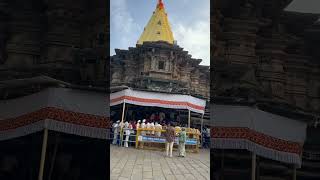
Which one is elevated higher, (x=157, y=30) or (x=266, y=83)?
(x=157, y=30)

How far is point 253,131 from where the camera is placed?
13.5 feet

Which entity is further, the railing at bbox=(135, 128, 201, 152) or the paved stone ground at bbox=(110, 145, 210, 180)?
the railing at bbox=(135, 128, 201, 152)

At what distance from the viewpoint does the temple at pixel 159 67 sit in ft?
34.2

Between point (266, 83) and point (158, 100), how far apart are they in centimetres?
246

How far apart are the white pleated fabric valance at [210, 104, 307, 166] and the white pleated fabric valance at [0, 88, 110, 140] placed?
4.35 ft

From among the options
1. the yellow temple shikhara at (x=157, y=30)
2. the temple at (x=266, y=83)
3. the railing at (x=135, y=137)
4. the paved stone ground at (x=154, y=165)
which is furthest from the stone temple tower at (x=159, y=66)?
the paved stone ground at (x=154, y=165)

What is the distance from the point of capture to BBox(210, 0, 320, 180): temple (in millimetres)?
4160

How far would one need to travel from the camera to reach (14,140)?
4137 millimetres

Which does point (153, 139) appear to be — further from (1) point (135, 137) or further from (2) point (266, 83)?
(2) point (266, 83)

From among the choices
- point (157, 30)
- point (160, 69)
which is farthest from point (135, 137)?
point (160, 69)

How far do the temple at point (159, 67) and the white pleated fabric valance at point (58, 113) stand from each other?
515cm

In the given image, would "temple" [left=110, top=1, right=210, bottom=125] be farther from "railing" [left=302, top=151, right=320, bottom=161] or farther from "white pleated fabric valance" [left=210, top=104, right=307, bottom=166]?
"railing" [left=302, top=151, right=320, bottom=161]

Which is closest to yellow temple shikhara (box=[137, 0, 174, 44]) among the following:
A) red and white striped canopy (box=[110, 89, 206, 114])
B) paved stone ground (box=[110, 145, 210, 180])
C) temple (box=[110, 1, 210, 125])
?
temple (box=[110, 1, 210, 125])

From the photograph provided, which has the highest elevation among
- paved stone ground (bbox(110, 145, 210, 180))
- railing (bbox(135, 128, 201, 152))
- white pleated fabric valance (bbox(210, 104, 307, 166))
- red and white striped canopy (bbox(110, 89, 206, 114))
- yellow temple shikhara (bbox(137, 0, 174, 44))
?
yellow temple shikhara (bbox(137, 0, 174, 44))
